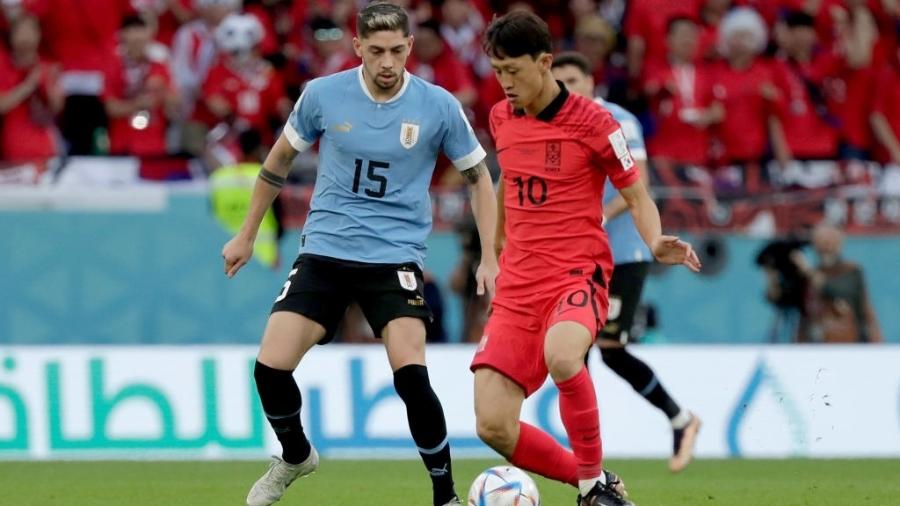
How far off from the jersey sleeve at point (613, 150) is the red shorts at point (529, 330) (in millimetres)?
494

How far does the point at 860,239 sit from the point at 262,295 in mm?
4749

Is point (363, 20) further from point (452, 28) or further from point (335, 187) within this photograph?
point (452, 28)

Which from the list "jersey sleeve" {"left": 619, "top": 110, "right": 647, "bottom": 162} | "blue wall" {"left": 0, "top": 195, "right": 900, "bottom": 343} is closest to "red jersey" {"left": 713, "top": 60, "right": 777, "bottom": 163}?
"blue wall" {"left": 0, "top": 195, "right": 900, "bottom": 343}

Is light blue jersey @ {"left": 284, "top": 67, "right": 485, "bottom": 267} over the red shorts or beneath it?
over

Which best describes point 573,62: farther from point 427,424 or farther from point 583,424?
point 583,424

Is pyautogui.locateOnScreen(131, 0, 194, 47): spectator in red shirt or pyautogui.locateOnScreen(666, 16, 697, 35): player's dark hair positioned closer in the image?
pyautogui.locateOnScreen(666, 16, 697, 35): player's dark hair

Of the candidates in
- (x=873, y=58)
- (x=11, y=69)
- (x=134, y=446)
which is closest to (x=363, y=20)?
(x=134, y=446)

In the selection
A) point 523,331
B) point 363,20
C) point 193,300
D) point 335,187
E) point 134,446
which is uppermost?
point 363,20

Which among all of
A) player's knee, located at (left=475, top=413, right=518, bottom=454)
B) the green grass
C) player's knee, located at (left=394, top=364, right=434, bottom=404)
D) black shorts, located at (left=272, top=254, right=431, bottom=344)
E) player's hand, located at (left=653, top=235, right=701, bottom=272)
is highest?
player's hand, located at (left=653, top=235, right=701, bottom=272)

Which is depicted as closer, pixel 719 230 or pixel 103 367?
pixel 103 367

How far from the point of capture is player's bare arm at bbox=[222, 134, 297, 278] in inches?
315

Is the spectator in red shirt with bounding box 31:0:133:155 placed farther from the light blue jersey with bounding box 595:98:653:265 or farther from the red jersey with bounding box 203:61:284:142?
the light blue jersey with bounding box 595:98:653:265

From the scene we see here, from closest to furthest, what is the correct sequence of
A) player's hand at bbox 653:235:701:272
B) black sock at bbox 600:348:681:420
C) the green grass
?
player's hand at bbox 653:235:701:272 → the green grass → black sock at bbox 600:348:681:420

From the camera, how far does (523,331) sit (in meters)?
7.70
